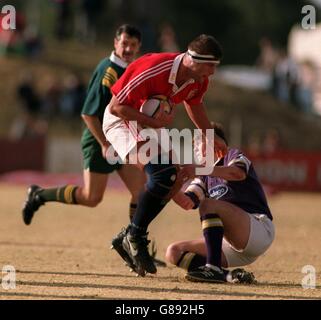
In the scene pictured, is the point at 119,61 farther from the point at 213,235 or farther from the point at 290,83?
the point at 290,83

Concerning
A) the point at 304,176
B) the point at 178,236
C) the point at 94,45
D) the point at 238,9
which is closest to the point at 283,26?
the point at 238,9

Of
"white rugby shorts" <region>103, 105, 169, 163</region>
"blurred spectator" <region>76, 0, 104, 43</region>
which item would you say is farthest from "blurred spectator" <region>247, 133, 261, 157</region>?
"white rugby shorts" <region>103, 105, 169, 163</region>

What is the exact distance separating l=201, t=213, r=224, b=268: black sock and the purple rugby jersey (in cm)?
38

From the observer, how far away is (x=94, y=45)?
36.0 meters

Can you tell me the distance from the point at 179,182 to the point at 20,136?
2054 centimetres

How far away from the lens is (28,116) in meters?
29.9

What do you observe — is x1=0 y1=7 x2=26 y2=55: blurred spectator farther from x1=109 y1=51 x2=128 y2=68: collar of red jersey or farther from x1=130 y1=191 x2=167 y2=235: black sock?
x1=130 y1=191 x2=167 y2=235: black sock

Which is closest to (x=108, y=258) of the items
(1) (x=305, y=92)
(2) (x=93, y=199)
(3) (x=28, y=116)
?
(2) (x=93, y=199)

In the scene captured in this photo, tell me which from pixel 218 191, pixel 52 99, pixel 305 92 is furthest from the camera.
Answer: pixel 305 92

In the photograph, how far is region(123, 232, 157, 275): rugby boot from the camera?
8766 mm

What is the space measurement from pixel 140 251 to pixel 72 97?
20869 mm

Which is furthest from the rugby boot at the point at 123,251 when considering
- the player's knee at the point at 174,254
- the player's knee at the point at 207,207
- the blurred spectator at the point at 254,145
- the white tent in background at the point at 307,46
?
the white tent in background at the point at 307,46

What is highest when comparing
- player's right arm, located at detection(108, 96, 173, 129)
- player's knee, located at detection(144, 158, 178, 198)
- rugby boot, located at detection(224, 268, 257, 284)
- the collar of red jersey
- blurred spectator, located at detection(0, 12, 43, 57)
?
blurred spectator, located at detection(0, 12, 43, 57)
